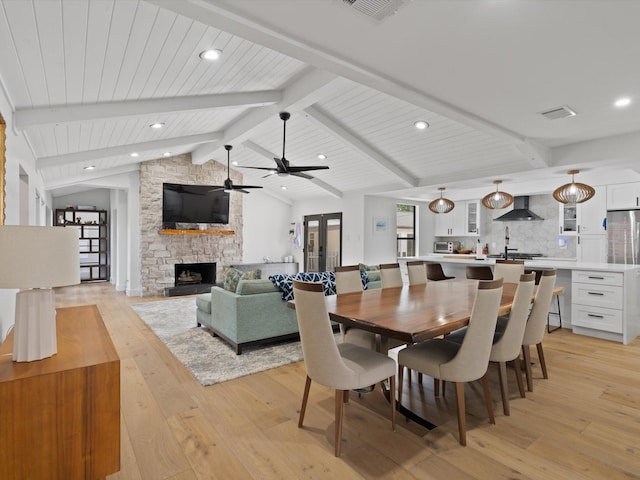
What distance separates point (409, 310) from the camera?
251 centimetres

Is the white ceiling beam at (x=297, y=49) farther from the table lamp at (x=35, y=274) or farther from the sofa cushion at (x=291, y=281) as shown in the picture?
the sofa cushion at (x=291, y=281)

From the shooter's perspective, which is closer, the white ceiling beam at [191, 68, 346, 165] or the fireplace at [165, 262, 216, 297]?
the white ceiling beam at [191, 68, 346, 165]

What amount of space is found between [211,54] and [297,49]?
3.92 feet

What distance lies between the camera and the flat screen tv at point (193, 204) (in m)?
7.85

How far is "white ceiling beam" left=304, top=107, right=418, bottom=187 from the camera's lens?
526 centimetres

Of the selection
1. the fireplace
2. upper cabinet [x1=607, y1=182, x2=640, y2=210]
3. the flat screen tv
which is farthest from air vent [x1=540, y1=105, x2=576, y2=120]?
the fireplace

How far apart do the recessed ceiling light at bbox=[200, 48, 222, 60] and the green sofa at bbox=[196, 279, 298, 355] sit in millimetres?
2244

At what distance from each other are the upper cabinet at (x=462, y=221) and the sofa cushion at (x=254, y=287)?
243 inches

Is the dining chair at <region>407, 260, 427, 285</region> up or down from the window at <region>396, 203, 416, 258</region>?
down

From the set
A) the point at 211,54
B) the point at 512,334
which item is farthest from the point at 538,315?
the point at 211,54

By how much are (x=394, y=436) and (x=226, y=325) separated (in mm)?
2367

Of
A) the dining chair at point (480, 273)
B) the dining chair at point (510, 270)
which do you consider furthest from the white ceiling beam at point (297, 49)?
the dining chair at point (480, 273)

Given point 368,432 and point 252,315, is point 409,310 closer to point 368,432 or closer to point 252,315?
point 368,432

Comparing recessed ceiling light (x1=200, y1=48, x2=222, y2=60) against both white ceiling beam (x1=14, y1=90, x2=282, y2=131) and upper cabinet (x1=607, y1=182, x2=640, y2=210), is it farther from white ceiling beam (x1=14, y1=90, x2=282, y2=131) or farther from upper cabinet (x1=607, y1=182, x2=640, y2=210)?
upper cabinet (x1=607, y1=182, x2=640, y2=210)
